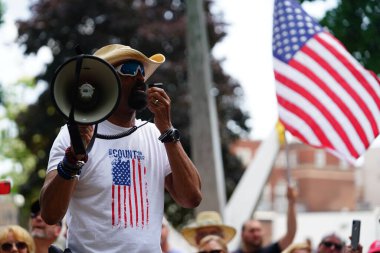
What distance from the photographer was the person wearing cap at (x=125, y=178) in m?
4.91

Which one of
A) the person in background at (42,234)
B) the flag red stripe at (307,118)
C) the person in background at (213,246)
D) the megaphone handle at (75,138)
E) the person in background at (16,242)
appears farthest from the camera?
the flag red stripe at (307,118)

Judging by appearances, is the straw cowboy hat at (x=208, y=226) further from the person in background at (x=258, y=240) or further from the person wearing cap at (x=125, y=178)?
the person wearing cap at (x=125, y=178)

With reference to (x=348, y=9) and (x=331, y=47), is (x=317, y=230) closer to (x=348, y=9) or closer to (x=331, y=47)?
(x=348, y=9)

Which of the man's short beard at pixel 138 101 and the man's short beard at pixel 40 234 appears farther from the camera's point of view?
the man's short beard at pixel 40 234

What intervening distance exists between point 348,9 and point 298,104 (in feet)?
18.1

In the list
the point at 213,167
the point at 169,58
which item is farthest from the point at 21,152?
the point at 213,167

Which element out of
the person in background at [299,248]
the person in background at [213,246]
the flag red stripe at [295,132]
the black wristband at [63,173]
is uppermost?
the black wristband at [63,173]

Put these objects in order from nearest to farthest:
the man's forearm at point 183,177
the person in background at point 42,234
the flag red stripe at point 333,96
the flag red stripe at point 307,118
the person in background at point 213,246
Answer: 1. the man's forearm at point 183,177
2. the person in background at point 42,234
3. the person in background at point 213,246
4. the flag red stripe at point 333,96
5. the flag red stripe at point 307,118

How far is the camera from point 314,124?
32.4 feet

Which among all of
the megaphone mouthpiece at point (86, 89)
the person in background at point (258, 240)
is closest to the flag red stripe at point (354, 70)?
the person in background at point (258, 240)

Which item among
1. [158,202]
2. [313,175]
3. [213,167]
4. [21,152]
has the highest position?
[158,202]

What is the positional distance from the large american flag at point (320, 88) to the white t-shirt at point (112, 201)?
453 centimetres

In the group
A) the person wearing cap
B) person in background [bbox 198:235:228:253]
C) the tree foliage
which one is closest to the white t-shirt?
the person wearing cap

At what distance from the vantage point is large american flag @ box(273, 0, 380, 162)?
9602 millimetres
